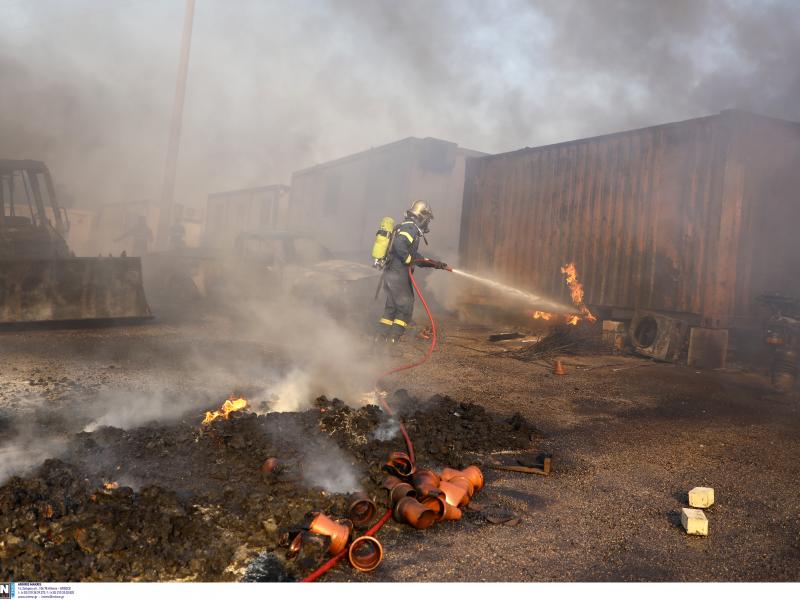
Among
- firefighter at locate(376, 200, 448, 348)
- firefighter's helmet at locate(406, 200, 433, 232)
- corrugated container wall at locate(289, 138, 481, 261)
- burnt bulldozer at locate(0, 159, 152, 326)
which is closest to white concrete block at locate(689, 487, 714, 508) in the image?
firefighter at locate(376, 200, 448, 348)

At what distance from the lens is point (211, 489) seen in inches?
122

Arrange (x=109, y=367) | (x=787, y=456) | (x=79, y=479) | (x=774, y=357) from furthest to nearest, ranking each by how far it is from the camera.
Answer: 1. (x=774, y=357)
2. (x=109, y=367)
3. (x=787, y=456)
4. (x=79, y=479)

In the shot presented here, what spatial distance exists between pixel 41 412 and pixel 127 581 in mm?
2711

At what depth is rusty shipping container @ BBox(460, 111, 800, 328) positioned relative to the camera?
8188 millimetres

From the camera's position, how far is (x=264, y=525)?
8.85 feet

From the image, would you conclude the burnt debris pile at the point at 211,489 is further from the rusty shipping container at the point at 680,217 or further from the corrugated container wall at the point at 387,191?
the corrugated container wall at the point at 387,191

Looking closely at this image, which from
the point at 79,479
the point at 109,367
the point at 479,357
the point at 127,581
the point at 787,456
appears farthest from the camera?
the point at 479,357

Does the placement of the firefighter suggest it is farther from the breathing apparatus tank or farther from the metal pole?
the metal pole

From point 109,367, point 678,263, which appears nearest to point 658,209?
point 678,263

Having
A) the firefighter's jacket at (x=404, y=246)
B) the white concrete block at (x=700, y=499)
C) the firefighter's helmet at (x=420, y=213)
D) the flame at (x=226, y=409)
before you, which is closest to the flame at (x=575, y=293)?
the firefighter's helmet at (x=420, y=213)

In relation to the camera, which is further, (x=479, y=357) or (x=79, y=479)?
(x=479, y=357)

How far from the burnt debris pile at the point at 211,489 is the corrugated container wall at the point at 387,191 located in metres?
11.0

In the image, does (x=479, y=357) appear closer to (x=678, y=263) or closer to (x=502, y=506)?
(x=678, y=263)

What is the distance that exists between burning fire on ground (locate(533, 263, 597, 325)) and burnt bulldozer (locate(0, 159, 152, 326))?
6.88 meters
